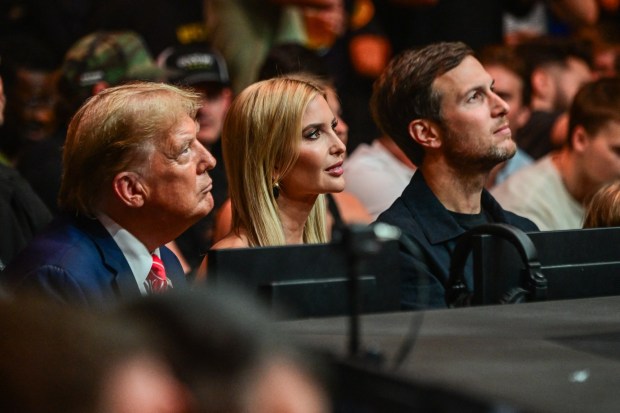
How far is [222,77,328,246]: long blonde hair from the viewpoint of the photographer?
3072mm

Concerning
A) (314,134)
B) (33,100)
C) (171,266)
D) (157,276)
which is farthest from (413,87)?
(33,100)

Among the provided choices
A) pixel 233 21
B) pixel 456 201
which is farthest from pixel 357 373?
pixel 233 21

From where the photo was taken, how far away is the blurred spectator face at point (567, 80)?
20.7 feet

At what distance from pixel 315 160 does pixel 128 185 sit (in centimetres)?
64

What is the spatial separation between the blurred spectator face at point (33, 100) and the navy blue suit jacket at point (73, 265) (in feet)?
8.71

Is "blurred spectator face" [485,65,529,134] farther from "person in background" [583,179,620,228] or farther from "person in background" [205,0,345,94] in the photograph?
"person in background" [583,179,620,228]

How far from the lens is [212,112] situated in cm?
493

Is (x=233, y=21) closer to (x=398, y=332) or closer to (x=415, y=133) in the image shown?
(x=415, y=133)

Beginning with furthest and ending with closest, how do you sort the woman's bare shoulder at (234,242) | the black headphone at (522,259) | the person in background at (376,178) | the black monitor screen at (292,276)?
the person in background at (376,178), the woman's bare shoulder at (234,242), the black headphone at (522,259), the black monitor screen at (292,276)

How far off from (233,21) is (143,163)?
2899mm

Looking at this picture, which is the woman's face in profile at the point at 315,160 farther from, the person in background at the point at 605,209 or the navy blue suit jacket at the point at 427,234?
the person in background at the point at 605,209

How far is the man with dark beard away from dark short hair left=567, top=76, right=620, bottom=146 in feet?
3.49

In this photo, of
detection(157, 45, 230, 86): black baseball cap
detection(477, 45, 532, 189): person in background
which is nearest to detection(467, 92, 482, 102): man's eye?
detection(157, 45, 230, 86): black baseball cap

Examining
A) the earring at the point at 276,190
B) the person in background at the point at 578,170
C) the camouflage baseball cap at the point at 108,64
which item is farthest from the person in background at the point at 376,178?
the earring at the point at 276,190
